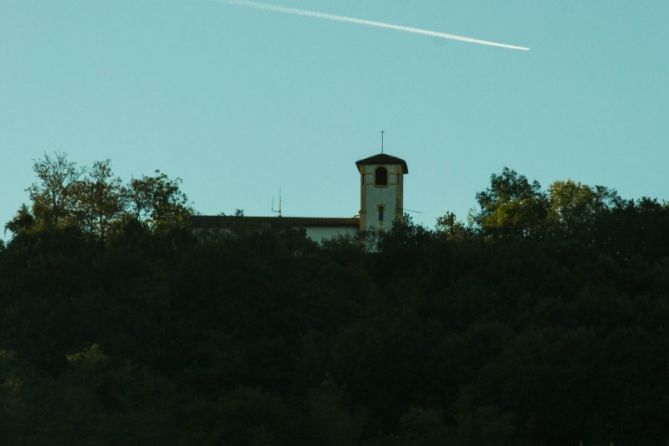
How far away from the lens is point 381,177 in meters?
102

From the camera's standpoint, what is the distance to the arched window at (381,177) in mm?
101375

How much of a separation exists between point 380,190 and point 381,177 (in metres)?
1.17

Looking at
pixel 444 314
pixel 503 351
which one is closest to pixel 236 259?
pixel 444 314

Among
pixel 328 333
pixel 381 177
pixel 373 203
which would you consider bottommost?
pixel 328 333

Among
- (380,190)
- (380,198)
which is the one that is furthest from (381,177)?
(380,198)

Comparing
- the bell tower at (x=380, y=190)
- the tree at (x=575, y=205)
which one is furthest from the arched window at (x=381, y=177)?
the tree at (x=575, y=205)

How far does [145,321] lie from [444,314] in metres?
12.0

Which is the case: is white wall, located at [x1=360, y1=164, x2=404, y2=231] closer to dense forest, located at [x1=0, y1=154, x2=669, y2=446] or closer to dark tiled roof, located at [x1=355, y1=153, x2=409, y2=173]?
dark tiled roof, located at [x1=355, y1=153, x2=409, y2=173]

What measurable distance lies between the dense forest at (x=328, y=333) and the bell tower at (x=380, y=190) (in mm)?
26017

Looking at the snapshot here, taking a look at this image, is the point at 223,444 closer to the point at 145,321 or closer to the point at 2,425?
the point at 2,425

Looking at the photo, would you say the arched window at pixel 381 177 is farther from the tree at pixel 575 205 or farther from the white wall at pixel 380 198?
the tree at pixel 575 205

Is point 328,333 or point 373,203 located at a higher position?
point 373,203

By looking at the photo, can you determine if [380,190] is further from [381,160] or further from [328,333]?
[328,333]

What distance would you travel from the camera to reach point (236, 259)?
195 feet
